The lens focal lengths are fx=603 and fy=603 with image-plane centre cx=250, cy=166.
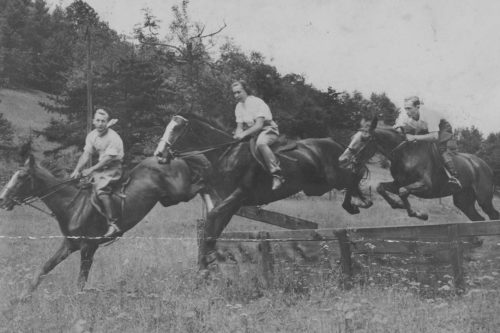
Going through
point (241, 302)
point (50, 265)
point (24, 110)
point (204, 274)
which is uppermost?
point (24, 110)

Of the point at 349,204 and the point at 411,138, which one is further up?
the point at 411,138

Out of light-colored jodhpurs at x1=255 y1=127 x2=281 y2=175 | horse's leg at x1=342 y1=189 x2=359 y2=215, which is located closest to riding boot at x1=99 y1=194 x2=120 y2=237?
light-colored jodhpurs at x1=255 y1=127 x2=281 y2=175

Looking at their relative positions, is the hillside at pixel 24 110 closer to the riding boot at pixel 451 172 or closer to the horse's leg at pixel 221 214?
the horse's leg at pixel 221 214

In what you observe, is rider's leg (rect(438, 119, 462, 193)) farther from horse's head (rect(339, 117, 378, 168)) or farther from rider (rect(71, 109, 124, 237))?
rider (rect(71, 109, 124, 237))

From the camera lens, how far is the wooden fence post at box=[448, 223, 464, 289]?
260 inches

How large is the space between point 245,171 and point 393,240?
9.84 ft

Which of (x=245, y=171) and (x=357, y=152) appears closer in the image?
(x=357, y=152)

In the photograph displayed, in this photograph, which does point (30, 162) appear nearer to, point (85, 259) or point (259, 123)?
point (85, 259)

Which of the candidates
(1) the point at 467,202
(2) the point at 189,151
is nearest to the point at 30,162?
(2) the point at 189,151

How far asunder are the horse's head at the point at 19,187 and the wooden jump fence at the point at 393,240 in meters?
3.14

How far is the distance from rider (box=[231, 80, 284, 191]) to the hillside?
40997 millimetres

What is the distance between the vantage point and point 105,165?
9055 mm

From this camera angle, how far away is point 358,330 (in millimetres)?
5402

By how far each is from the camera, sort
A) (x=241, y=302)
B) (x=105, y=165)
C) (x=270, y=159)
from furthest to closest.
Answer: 1. (x=270, y=159)
2. (x=105, y=165)
3. (x=241, y=302)
